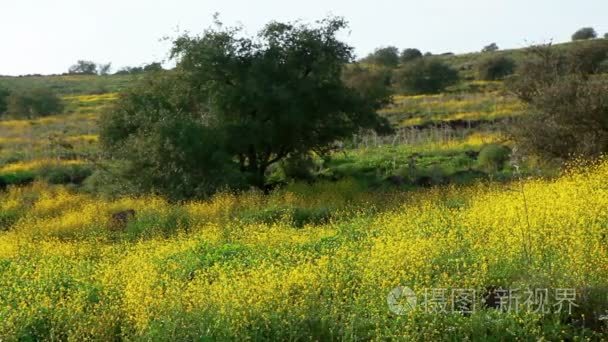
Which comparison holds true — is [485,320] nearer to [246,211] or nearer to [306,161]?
[246,211]

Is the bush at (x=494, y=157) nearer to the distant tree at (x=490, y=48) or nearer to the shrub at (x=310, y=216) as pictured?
the shrub at (x=310, y=216)

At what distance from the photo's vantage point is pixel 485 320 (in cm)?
659

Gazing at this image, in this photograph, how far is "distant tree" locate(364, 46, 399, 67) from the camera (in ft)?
201

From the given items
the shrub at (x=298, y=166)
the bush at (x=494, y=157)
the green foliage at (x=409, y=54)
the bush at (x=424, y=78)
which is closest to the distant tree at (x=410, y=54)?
the green foliage at (x=409, y=54)

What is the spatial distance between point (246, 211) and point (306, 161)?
628 centimetres

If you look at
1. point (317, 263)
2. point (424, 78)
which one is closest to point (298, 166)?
point (317, 263)

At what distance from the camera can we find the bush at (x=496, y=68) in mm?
55938

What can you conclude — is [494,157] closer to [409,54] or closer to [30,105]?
[30,105]

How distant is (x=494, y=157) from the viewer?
21.0 m

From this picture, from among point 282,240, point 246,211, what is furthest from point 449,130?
point 282,240

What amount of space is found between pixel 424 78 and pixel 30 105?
103ft

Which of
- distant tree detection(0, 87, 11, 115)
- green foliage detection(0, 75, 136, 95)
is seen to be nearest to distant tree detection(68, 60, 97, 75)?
green foliage detection(0, 75, 136, 95)

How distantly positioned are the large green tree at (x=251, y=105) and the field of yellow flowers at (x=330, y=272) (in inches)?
203

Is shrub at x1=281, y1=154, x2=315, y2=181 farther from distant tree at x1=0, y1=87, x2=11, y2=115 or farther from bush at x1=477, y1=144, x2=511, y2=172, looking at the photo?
distant tree at x1=0, y1=87, x2=11, y2=115
